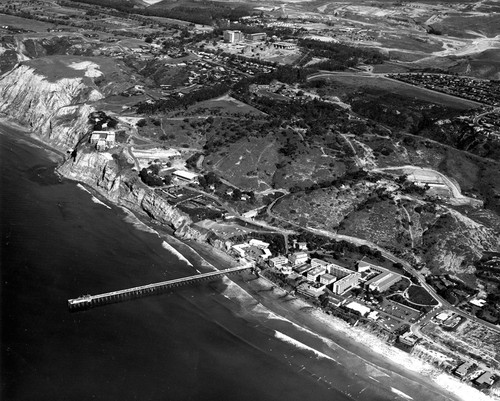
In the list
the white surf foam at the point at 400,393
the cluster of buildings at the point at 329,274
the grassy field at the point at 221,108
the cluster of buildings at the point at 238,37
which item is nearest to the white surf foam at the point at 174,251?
the cluster of buildings at the point at 329,274

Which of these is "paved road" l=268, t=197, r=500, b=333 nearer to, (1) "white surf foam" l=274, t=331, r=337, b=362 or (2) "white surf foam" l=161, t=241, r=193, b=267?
(2) "white surf foam" l=161, t=241, r=193, b=267

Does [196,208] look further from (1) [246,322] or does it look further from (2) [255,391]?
(2) [255,391]

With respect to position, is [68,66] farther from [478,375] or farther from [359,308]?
[478,375]

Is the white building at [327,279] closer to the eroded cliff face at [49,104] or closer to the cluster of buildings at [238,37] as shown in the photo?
the eroded cliff face at [49,104]

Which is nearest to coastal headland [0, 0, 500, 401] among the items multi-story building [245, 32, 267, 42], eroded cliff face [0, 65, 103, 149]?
eroded cliff face [0, 65, 103, 149]

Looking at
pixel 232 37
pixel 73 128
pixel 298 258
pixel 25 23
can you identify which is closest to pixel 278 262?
pixel 298 258

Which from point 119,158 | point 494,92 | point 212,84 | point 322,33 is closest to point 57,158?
→ point 119,158
